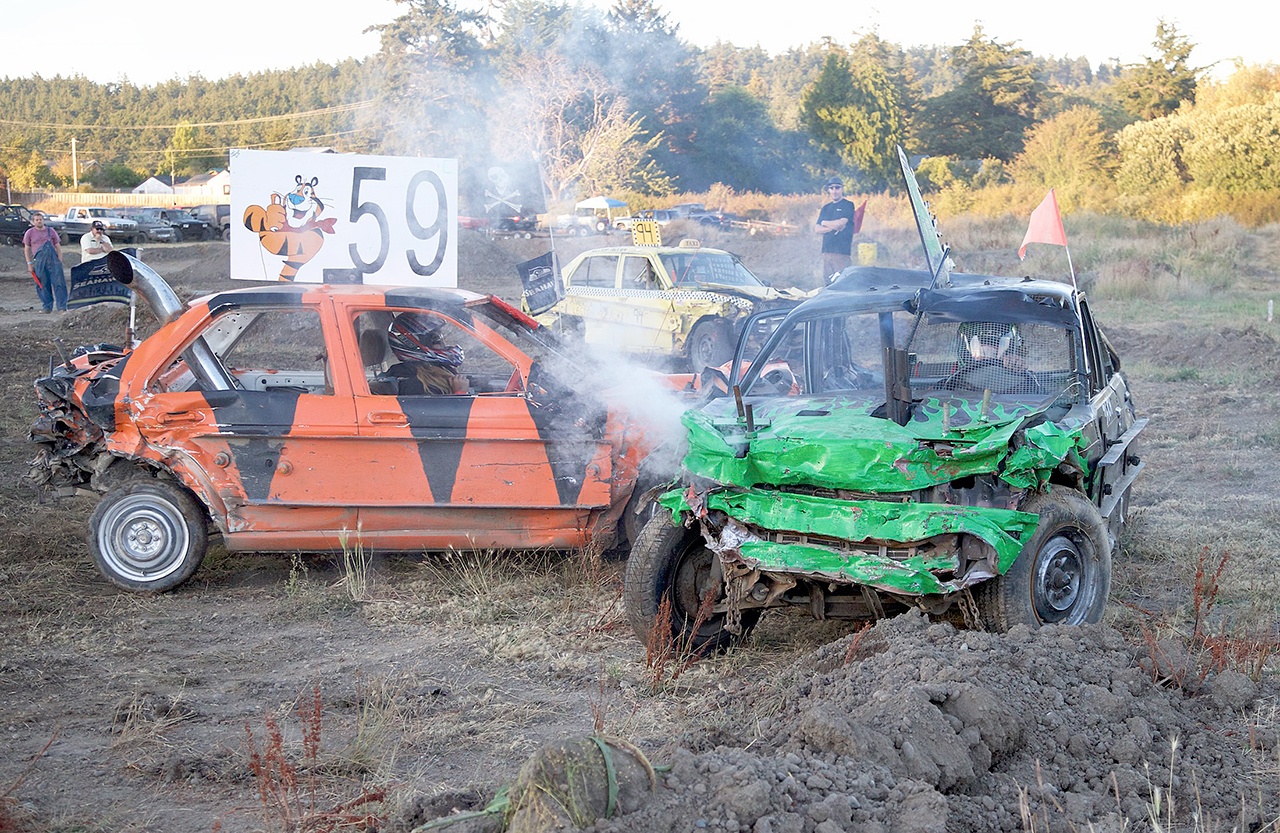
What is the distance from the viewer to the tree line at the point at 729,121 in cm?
1523

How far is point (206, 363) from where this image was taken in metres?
6.55

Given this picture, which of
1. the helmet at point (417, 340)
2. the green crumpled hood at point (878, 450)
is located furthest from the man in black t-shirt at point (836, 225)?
the green crumpled hood at point (878, 450)

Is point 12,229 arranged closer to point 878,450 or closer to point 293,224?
point 293,224

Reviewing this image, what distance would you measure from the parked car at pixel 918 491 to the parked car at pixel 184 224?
44576mm

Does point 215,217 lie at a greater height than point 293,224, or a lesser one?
greater

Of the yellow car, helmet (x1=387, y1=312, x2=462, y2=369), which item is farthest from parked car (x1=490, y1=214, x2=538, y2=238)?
helmet (x1=387, y1=312, x2=462, y2=369)

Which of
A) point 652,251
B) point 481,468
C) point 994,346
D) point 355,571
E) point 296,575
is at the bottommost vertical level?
point 296,575

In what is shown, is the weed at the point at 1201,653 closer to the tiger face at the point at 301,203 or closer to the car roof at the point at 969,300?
the car roof at the point at 969,300

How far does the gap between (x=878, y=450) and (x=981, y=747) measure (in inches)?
58.1

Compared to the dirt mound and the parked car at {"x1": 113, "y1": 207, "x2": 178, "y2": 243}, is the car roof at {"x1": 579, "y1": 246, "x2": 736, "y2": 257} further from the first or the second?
the parked car at {"x1": 113, "y1": 207, "x2": 178, "y2": 243}

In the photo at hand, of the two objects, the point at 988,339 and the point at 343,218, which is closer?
the point at 988,339

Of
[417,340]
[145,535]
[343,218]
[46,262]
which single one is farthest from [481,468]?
A: [46,262]

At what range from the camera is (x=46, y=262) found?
67.9ft

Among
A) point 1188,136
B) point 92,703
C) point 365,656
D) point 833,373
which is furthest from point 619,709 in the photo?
point 1188,136
